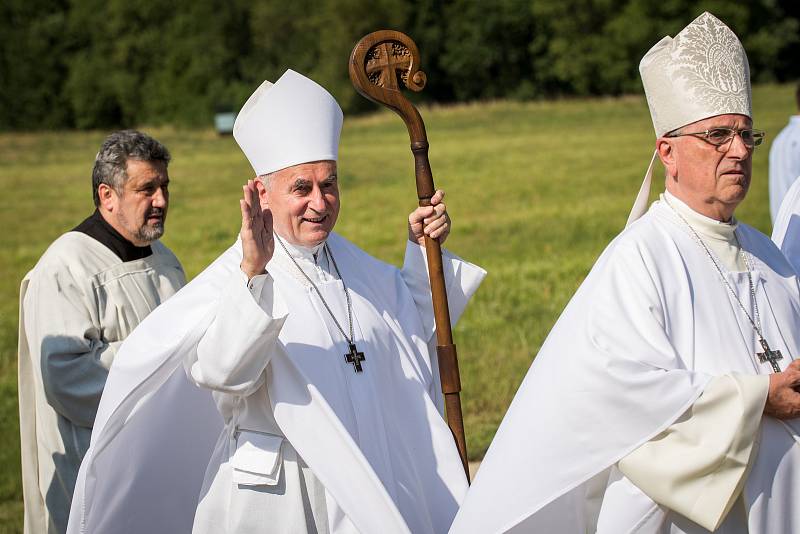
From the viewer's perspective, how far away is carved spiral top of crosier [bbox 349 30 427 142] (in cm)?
485

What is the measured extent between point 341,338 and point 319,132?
83 centimetres

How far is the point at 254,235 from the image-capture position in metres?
4.07

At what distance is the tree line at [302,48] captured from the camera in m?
55.1

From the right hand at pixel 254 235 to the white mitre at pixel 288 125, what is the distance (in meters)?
0.48

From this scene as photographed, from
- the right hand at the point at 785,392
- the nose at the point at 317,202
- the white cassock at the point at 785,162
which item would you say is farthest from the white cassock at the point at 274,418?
the white cassock at the point at 785,162

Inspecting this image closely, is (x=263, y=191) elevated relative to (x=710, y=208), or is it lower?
elevated

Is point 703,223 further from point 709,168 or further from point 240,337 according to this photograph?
point 240,337

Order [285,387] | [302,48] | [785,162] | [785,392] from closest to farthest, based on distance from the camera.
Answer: [785,392] < [285,387] < [785,162] < [302,48]

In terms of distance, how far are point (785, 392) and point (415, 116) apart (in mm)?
1941

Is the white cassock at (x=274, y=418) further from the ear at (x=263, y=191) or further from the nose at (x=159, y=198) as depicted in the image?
the nose at (x=159, y=198)

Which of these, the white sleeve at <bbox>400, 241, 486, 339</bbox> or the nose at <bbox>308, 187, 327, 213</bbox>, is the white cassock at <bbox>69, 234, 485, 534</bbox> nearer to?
the white sleeve at <bbox>400, 241, 486, 339</bbox>

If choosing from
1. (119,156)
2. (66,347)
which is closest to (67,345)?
(66,347)

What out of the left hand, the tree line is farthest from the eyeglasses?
the tree line

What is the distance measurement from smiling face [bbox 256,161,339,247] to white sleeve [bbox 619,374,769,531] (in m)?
1.55
